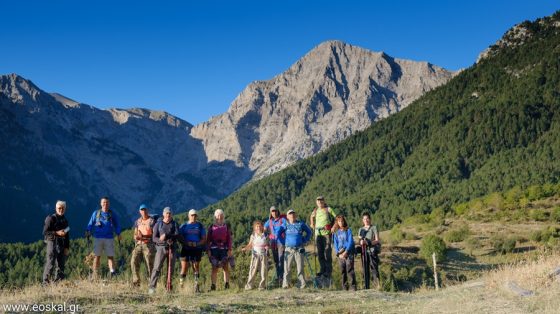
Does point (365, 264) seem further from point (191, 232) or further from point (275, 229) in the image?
point (191, 232)

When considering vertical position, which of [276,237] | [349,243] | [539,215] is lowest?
[349,243]

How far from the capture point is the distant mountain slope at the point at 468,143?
12056cm

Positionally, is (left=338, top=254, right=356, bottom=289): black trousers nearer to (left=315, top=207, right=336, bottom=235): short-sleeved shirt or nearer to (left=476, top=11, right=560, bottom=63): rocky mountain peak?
(left=315, top=207, right=336, bottom=235): short-sleeved shirt

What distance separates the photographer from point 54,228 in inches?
656

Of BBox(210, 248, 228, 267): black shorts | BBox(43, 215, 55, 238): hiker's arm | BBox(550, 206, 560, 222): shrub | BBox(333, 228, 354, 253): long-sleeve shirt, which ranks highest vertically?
BBox(550, 206, 560, 222): shrub

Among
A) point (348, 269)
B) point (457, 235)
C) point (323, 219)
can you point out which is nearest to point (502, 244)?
point (457, 235)

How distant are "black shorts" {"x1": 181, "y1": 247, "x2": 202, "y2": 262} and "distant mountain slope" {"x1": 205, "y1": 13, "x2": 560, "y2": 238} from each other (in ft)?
316

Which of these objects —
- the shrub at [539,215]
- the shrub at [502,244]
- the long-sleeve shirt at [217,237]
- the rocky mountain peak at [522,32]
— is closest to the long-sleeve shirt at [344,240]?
the long-sleeve shirt at [217,237]

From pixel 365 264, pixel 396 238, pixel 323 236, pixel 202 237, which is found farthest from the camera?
pixel 396 238

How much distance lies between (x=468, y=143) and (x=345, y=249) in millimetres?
136983

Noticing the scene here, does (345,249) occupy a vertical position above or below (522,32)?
below

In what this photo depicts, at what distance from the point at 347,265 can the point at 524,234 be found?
141ft

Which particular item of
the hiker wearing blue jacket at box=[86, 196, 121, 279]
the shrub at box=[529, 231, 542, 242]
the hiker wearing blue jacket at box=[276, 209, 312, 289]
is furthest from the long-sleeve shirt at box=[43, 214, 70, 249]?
the shrub at box=[529, 231, 542, 242]

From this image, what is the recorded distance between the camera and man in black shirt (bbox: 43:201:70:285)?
1655 cm
